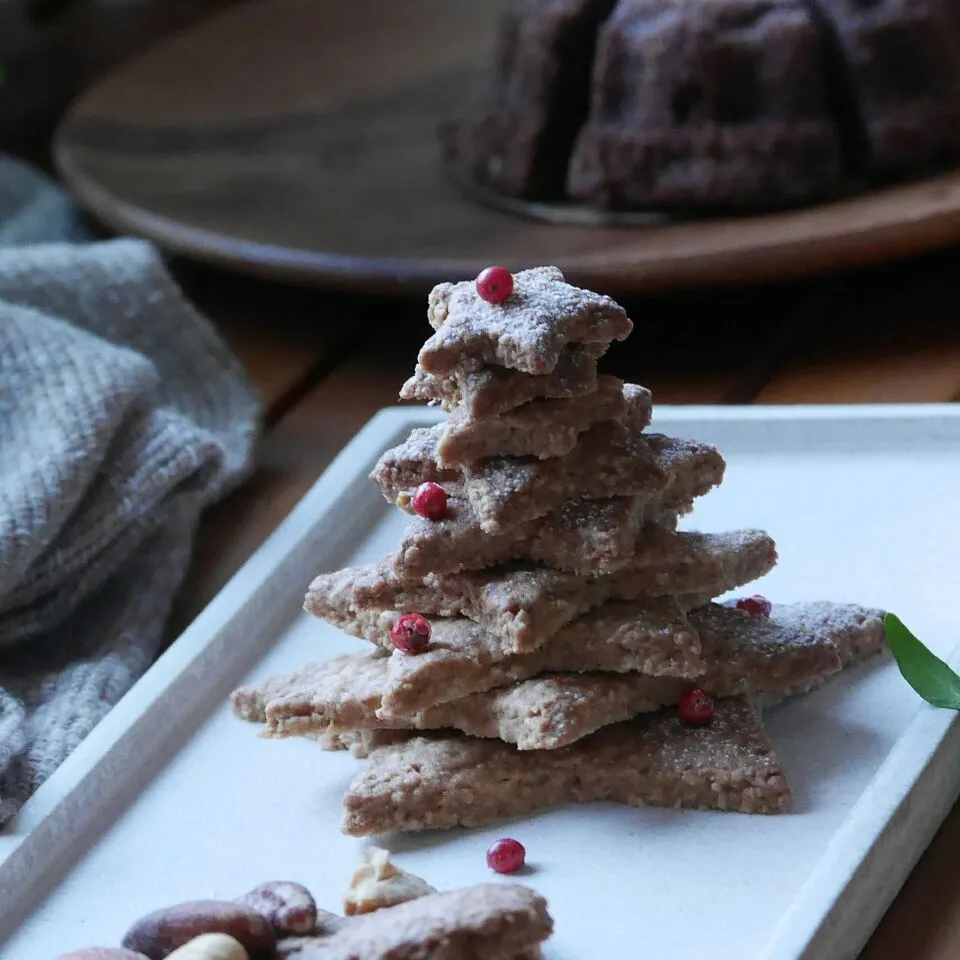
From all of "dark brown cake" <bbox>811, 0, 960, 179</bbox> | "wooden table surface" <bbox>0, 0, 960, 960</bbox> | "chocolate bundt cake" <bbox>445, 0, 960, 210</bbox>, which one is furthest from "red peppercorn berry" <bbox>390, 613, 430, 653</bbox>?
"dark brown cake" <bbox>811, 0, 960, 179</bbox>

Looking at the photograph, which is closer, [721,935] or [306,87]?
[721,935]

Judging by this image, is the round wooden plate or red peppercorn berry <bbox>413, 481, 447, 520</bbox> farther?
the round wooden plate

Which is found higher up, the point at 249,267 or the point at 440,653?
the point at 440,653

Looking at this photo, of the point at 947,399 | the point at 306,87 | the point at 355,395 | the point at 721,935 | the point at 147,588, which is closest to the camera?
the point at 721,935

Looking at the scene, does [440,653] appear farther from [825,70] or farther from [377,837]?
[825,70]

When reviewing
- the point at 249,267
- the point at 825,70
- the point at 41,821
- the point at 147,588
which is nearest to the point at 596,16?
the point at 825,70

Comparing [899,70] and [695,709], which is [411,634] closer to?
[695,709]

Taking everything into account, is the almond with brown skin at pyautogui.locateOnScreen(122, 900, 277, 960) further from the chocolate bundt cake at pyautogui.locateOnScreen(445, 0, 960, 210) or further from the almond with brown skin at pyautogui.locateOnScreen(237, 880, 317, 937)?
the chocolate bundt cake at pyautogui.locateOnScreen(445, 0, 960, 210)

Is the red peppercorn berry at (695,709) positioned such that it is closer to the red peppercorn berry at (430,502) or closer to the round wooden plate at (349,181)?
the red peppercorn berry at (430,502)
